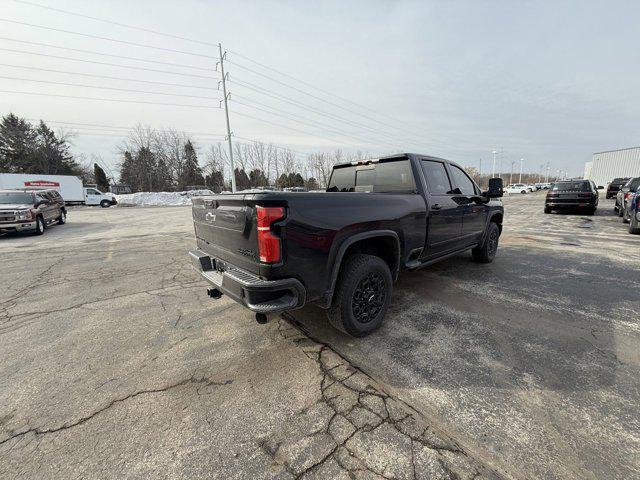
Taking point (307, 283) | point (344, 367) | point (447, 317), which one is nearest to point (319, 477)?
point (344, 367)

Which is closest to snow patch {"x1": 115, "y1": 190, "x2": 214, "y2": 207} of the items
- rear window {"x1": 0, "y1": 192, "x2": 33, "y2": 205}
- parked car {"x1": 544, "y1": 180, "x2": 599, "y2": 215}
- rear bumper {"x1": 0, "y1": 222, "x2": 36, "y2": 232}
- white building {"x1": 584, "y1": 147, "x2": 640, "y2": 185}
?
rear window {"x1": 0, "y1": 192, "x2": 33, "y2": 205}

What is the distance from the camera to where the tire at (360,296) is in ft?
9.72

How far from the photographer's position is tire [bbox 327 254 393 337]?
2.96 metres

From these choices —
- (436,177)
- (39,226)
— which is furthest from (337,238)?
(39,226)

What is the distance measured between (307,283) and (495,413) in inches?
68.7

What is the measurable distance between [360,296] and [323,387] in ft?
3.38

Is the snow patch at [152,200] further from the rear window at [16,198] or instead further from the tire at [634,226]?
the tire at [634,226]

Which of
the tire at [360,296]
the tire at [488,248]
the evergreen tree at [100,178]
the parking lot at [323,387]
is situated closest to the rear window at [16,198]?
the parking lot at [323,387]

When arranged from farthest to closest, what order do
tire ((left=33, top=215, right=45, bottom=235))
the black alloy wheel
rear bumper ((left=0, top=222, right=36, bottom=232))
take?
tire ((left=33, top=215, right=45, bottom=235)), rear bumper ((left=0, top=222, right=36, bottom=232)), the black alloy wheel

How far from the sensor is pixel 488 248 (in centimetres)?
613

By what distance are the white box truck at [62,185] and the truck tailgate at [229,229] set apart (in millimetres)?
34987

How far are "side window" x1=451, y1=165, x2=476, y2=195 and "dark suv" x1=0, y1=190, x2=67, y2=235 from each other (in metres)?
14.1

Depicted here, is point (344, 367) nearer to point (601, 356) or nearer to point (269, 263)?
point (269, 263)

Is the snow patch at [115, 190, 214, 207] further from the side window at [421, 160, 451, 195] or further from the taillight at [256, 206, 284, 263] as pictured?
the taillight at [256, 206, 284, 263]
